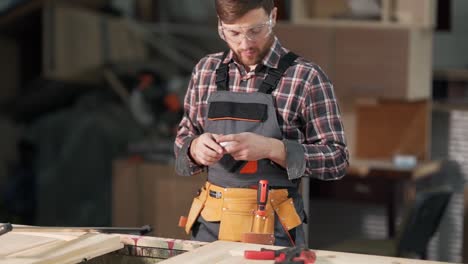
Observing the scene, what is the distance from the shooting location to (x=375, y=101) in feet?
18.0

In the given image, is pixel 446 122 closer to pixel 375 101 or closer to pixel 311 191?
pixel 375 101

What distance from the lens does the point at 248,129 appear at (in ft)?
8.41

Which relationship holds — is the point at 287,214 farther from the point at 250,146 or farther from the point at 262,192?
the point at 250,146

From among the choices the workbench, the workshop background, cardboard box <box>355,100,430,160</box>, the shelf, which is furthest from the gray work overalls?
cardboard box <box>355,100,430,160</box>

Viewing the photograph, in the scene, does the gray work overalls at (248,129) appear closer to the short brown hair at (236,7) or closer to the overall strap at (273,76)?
the overall strap at (273,76)

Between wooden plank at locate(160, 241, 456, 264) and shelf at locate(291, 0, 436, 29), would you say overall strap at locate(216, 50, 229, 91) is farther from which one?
shelf at locate(291, 0, 436, 29)

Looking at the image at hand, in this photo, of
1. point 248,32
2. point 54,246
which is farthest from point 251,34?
point 54,246

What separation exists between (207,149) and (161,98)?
3.18 m

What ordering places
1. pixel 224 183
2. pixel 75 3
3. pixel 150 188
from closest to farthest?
pixel 224 183
pixel 150 188
pixel 75 3

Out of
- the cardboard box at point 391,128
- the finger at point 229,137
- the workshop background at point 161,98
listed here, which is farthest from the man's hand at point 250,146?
the cardboard box at point 391,128

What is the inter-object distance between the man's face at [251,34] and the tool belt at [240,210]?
39cm

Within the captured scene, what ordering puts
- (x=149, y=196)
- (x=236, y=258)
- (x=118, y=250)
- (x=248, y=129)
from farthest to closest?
1. (x=149, y=196)
2. (x=248, y=129)
3. (x=118, y=250)
4. (x=236, y=258)

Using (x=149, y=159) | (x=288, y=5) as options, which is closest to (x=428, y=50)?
(x=288, y=5)

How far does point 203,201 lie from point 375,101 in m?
3.04
